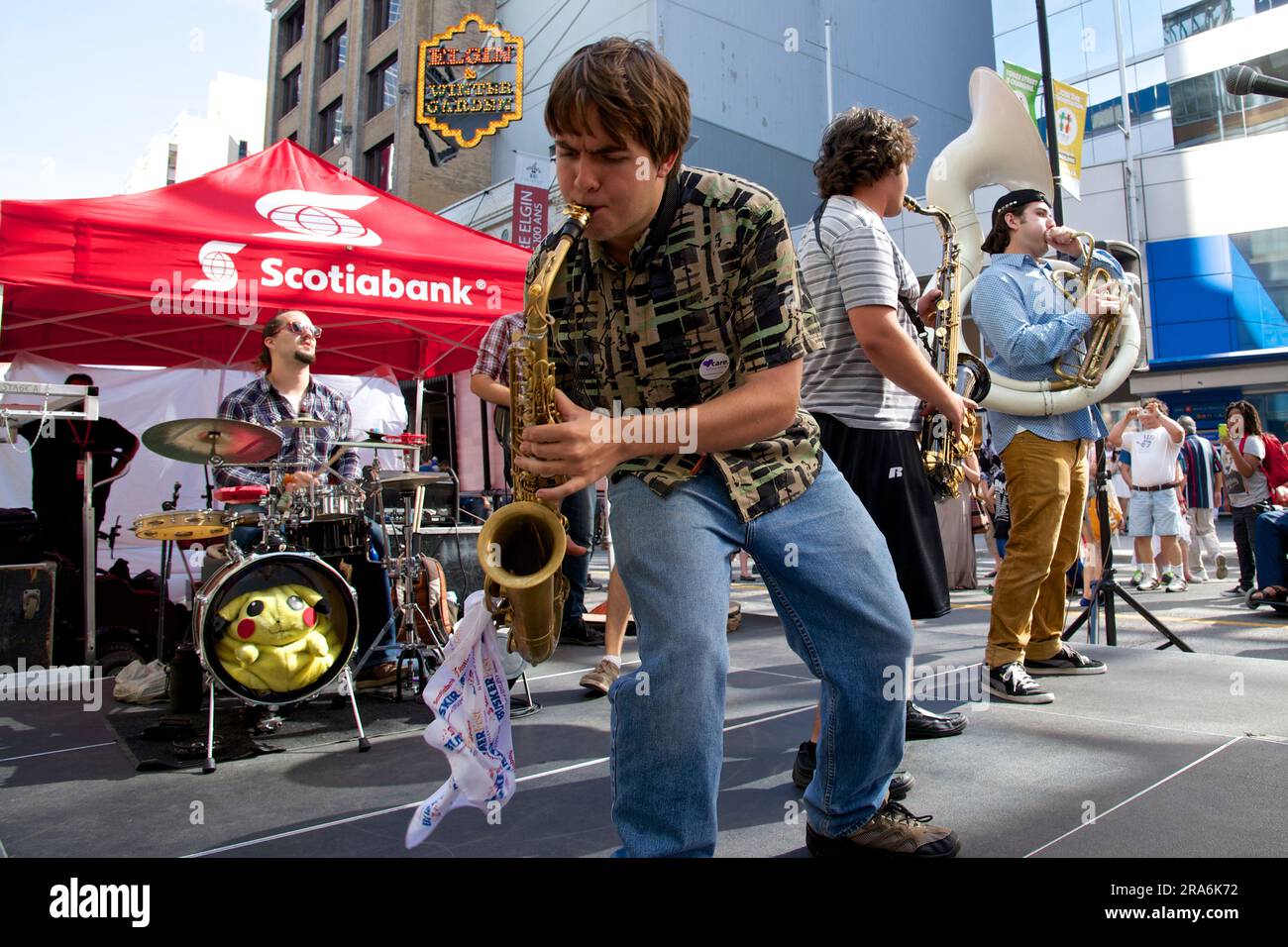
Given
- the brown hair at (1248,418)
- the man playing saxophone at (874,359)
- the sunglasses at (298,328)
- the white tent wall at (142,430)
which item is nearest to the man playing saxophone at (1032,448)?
the man playing saxophone at (874,359)

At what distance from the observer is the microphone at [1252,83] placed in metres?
4.65

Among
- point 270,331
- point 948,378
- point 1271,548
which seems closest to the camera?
point 948,378

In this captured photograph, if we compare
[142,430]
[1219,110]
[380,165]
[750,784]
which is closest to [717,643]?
[750,784]

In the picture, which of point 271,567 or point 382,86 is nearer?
point 271,567

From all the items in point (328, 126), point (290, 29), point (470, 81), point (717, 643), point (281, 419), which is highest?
point (290, 29)

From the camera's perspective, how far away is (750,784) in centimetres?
281

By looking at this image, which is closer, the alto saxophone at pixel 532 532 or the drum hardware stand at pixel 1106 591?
the alto saxophone at pixel 532 532

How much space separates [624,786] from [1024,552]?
2.83 metres

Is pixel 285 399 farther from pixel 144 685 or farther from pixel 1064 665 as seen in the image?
pixel 1064 665

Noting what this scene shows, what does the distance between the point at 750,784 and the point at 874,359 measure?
1.45 m

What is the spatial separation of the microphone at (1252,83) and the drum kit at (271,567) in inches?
203

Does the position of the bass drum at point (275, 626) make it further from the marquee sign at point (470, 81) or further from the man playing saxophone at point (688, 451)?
the marquee sign at point (470, 81)
